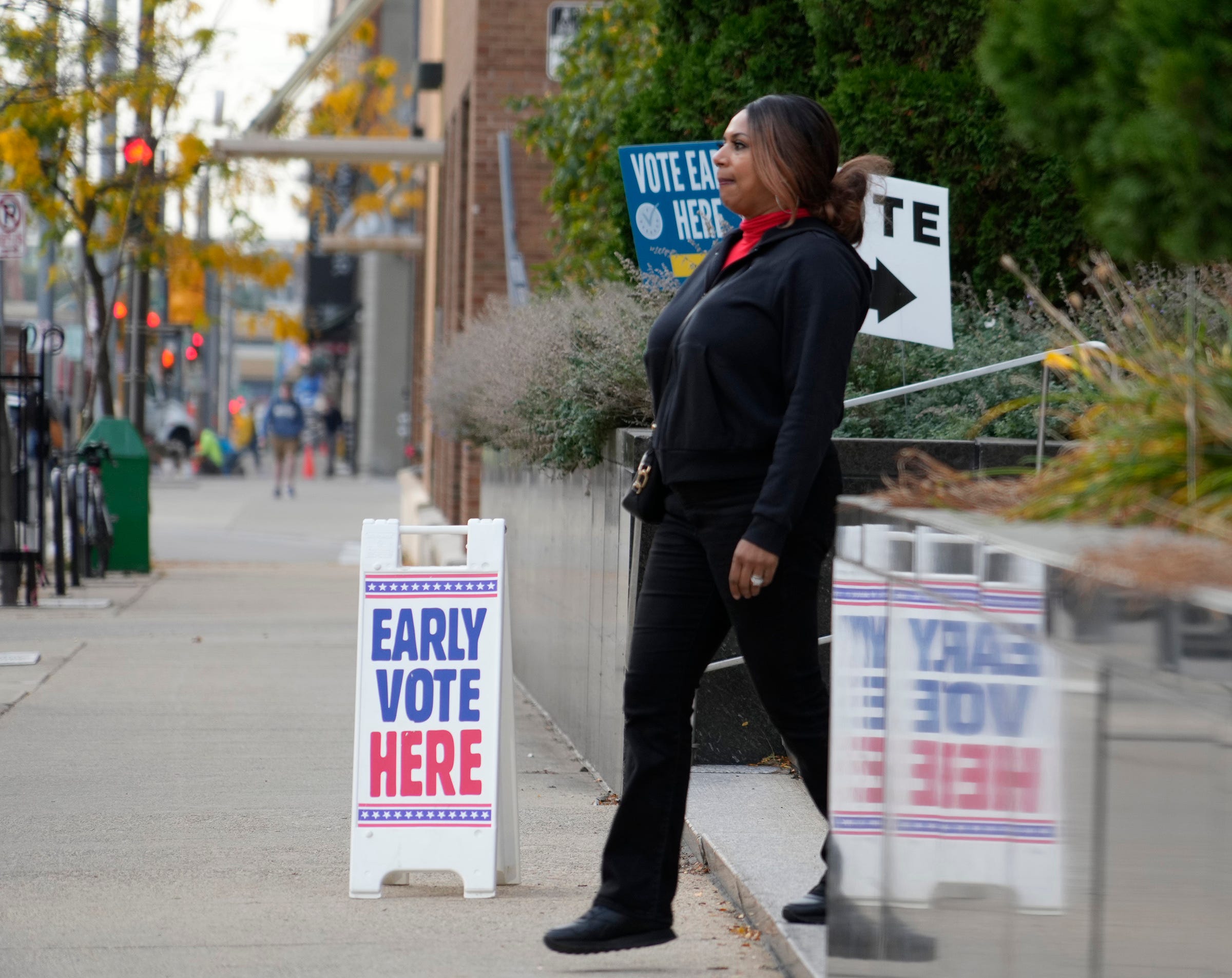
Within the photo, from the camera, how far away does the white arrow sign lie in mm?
5941

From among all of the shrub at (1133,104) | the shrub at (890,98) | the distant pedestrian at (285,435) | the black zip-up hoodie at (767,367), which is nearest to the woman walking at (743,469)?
the black zip-up hoodie at (767,367)

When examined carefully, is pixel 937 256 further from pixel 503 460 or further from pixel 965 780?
pixel 503 460

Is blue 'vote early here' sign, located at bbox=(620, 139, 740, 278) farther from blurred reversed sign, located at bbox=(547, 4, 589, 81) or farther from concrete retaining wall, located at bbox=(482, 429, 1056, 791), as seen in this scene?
blurred reversed sign, located at bbox=(547, 4, 589, 81)

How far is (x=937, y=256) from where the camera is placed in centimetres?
600

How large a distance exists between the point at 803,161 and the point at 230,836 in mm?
2898

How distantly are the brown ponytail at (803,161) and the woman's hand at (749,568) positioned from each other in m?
0.82

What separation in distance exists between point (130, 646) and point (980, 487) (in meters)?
8.03

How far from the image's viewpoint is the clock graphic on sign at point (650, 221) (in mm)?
7250

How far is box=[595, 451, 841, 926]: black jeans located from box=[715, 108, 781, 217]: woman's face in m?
0.61

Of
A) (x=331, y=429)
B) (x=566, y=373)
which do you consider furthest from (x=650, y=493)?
(x=331, y=429)

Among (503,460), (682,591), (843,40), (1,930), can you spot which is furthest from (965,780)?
(503,460)

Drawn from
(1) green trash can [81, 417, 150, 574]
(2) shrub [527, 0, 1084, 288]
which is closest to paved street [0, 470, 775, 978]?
(2) shrub [527, 0, 1084, 288]

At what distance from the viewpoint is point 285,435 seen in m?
28.9

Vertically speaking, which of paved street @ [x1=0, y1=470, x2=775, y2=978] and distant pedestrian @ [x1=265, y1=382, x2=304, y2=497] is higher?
distant pedestrian @ [x1=265, y1=382, x2=304, y2=497]
